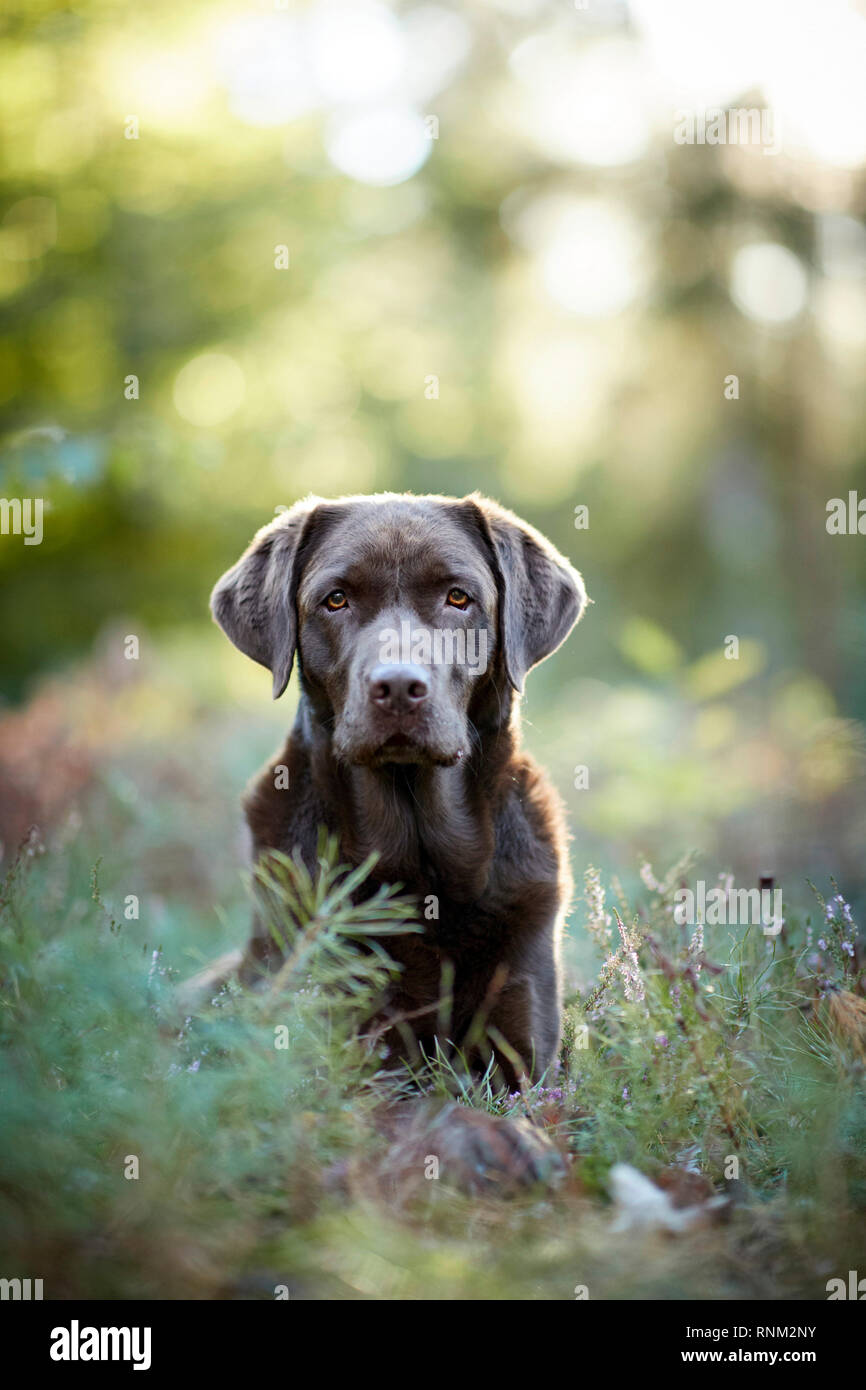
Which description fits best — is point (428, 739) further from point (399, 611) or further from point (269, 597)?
point (269, 597)

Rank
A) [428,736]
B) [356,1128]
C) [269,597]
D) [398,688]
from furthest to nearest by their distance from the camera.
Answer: [269,597] < [428,736] < [398,688] < [356,1128]

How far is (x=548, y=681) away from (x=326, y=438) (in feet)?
12.3

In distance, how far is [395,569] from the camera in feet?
11.5

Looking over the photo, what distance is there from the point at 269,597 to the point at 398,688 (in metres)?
0.83

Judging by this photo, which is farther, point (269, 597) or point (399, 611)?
point (269, 597)

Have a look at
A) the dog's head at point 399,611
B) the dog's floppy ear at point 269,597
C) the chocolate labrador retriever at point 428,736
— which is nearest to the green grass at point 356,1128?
the chocolate labrador retriever at point 428,736

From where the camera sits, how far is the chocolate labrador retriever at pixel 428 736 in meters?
3.22

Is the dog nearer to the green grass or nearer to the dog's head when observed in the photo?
the dog's head

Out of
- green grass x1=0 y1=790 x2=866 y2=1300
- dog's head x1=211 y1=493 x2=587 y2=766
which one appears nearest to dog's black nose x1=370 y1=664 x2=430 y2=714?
dog's head x1=211 y1=493 x2=587 y2=766

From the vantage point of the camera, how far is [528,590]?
373cm

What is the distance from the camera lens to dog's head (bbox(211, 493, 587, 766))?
10.4 ft

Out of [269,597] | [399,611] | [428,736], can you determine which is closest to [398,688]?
[428,736]

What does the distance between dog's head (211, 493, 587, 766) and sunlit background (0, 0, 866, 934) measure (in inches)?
78.8
